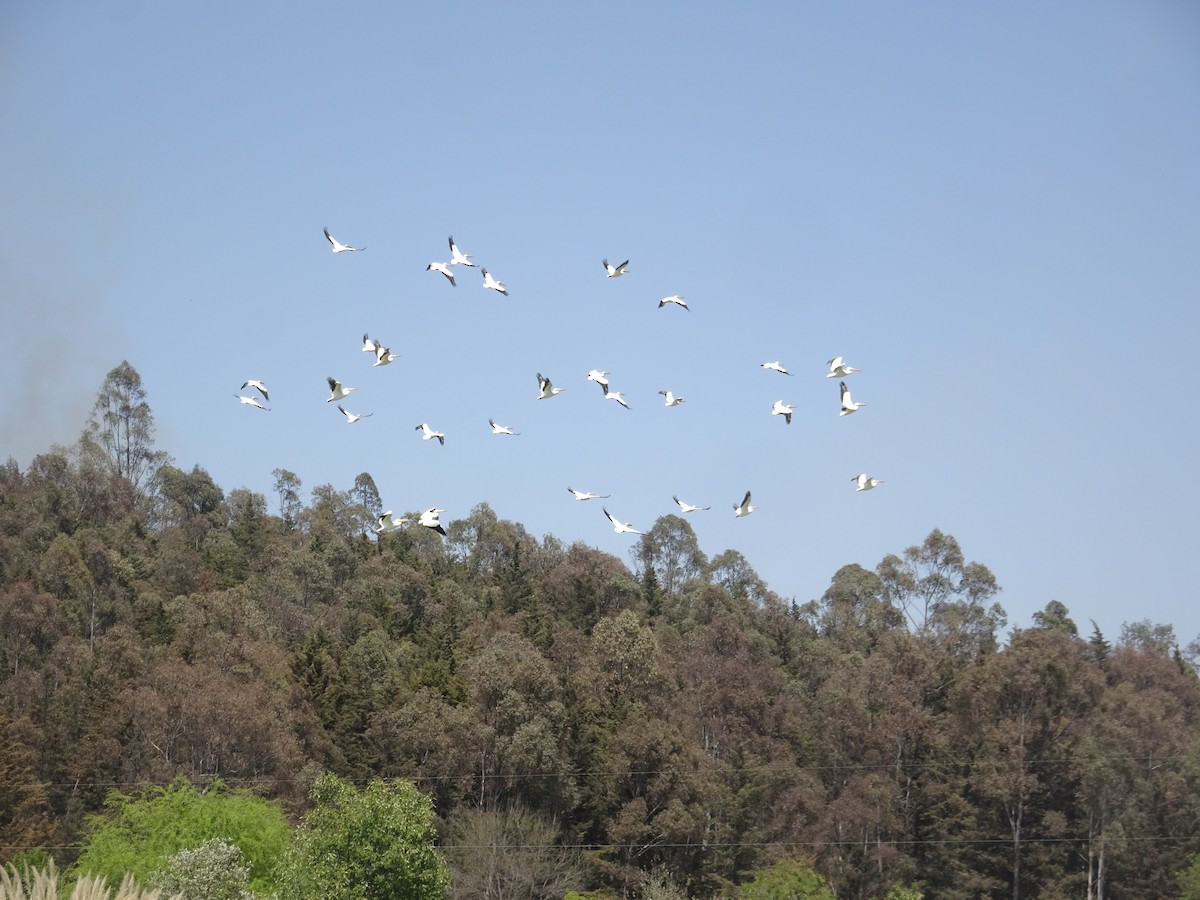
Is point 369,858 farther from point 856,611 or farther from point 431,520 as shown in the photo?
point 856,611

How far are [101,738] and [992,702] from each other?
34856 millimetres

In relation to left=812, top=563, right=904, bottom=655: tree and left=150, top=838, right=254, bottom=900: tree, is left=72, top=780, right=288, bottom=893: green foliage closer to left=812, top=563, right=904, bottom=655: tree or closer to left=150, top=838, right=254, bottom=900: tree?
left=150, top=838, right=254, bottom=900: tree

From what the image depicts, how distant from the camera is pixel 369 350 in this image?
3719cm

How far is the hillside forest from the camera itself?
173ft

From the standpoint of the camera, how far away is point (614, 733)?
5562 cm

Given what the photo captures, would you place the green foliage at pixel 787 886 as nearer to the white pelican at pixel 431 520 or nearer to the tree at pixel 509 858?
the tree at pixel 509 858

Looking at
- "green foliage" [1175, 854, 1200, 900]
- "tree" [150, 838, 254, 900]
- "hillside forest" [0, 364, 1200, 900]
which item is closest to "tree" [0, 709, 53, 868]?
"hillside forest" [0, 364, 1200, 900]

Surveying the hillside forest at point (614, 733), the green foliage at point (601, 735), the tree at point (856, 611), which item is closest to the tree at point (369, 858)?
the green foliage at point (601, 735)

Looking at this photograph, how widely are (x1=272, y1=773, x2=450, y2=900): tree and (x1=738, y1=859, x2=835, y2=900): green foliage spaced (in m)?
16.9

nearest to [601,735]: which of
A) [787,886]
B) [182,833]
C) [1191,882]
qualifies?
[787,886]

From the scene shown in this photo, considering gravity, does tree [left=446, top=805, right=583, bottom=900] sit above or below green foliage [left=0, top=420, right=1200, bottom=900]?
below

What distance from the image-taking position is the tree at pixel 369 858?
32.8 meters

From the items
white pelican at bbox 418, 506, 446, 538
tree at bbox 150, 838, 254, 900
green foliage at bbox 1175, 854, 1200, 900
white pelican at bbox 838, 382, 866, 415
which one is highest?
white pelican at bbox 838, 382, 866, 415

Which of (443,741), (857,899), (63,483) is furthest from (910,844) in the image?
(63,483)
